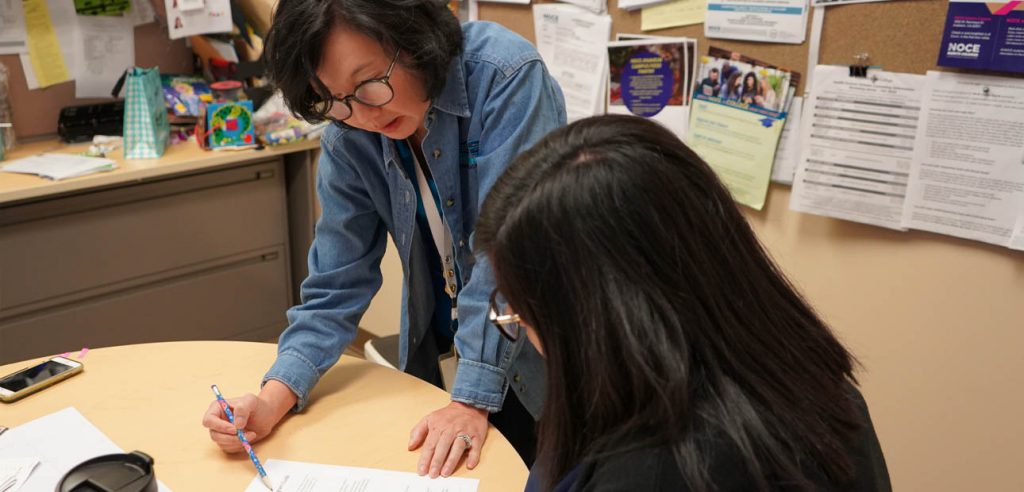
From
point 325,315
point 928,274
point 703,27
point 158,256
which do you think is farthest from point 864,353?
point 158,256

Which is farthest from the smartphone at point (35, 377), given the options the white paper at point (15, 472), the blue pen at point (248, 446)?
the blue pen at point (248, 446)

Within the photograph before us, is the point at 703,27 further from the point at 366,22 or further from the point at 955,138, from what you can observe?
the point at 366,22

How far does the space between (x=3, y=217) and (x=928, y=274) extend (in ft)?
7.28

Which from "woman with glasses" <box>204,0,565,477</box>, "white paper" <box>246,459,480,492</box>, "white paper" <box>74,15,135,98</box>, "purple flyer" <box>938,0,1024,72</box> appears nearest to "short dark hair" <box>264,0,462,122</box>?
"woman with glasses" <box>204,0,565,477</box>

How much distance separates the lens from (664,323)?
0.72m

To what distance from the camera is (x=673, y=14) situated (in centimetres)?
195

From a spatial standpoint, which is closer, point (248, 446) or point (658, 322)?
point (658, 322)

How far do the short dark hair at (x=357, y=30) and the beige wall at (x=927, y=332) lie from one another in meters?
0.98

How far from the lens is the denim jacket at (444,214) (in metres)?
1.24

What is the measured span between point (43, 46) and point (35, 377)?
5.27 ft

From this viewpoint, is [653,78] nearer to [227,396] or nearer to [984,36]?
[984,36]

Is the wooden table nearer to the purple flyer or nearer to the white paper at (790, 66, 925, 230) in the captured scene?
the white paper at (790, 66, 925, 230)

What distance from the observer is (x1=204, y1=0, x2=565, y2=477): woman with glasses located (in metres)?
1.16

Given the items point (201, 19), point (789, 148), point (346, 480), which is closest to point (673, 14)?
point (789, 148)
